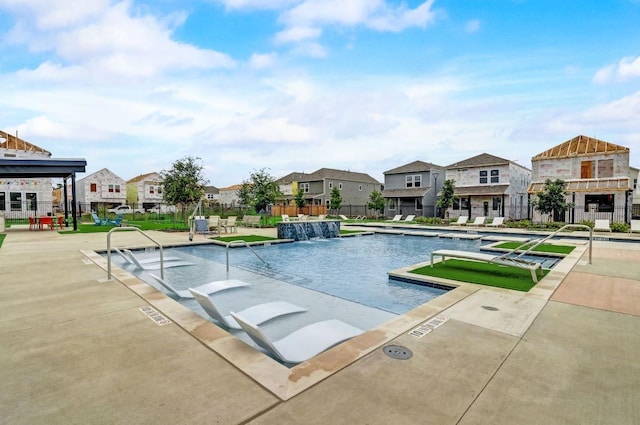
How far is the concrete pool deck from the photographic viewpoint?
2.42 meters

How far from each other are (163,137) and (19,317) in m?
25.6

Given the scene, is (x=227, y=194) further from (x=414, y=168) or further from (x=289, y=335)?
(x=289, y=335)

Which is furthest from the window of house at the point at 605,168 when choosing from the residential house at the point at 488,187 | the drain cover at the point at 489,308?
the drain cover at the point at 489,308

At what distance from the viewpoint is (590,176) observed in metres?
24.9

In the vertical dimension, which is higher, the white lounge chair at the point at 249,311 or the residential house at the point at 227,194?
the residential house at the point at 227,194

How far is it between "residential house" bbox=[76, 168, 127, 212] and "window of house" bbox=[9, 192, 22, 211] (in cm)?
1456

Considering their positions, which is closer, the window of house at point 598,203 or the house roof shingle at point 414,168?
the window of house at point 598,203

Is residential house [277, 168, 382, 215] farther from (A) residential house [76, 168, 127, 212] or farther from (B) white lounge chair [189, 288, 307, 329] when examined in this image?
(B) white lounge chair [189, 288, 307, 329]

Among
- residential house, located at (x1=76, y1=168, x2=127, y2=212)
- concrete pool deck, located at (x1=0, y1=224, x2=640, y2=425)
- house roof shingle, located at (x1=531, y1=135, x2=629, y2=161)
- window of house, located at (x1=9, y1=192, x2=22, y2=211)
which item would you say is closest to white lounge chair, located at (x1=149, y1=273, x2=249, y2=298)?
concrete pool deck, located at (x1=0, y1=224, x2=640, y2=425)

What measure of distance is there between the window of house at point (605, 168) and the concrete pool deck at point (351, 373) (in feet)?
83.1

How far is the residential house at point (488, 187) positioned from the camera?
29.1m

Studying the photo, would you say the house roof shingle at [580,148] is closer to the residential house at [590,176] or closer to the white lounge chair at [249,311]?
the residential house at [590,176]

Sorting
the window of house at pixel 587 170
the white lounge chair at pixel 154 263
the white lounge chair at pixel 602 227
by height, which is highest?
the window of house at pixel 587 170

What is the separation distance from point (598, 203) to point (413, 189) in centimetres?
1557
